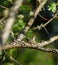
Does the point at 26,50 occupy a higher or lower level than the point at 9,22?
lower

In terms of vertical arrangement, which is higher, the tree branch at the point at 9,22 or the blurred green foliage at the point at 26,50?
the tree branch at the point at 9,22

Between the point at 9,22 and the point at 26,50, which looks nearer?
the point at 9,22

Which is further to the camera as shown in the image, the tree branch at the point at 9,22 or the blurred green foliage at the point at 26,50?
the blurred green foliage at the point at 26,50

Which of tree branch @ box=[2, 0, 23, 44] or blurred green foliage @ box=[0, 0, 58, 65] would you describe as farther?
blurred green foliage @ box=[0, 0, 58, 65]

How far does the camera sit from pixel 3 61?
1779mm

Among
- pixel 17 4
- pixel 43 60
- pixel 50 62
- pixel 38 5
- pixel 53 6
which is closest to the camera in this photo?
pixel 17 4

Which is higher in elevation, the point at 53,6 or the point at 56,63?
the point at 53,6

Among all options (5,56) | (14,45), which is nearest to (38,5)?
(14,45)

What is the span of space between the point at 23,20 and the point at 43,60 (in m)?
1.82

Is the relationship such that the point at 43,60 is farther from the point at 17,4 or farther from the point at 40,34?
the point at 17,4

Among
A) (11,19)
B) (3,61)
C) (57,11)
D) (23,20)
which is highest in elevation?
(11,19)

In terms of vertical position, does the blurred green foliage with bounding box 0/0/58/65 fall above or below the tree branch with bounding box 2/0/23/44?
below

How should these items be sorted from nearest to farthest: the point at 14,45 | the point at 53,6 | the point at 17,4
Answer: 1. the point at 17,4
2. the point at 14,45
3. the point at 53,6

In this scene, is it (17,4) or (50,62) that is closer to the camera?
(17,4)
